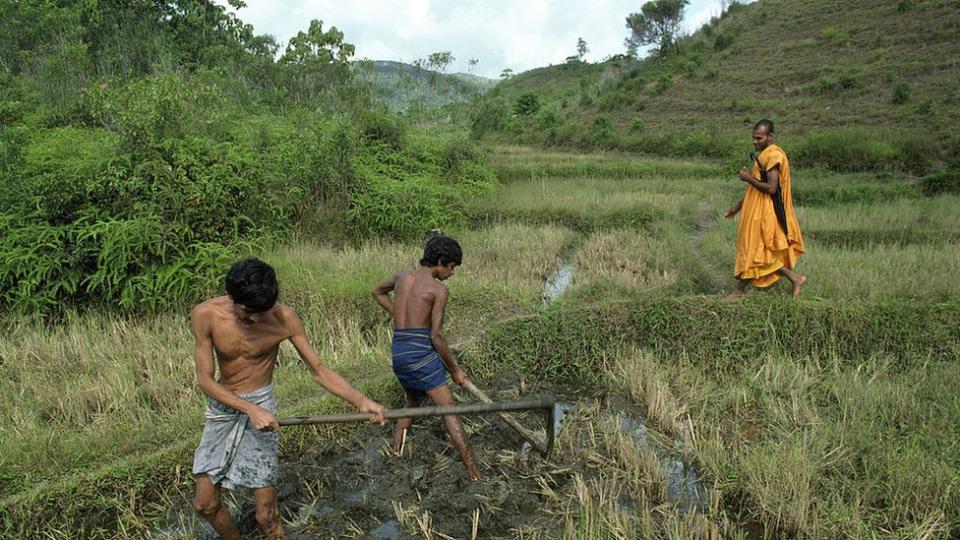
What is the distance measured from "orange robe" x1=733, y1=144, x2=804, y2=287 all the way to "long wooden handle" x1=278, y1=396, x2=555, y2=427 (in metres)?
3.21

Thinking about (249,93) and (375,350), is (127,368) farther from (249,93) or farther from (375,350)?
(249,93)

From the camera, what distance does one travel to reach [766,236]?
5.65 m

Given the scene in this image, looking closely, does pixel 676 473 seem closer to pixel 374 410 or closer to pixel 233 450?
pixel 374 410

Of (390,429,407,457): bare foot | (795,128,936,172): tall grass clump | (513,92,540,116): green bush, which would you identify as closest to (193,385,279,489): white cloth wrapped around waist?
(390,429,407,457): bare foot

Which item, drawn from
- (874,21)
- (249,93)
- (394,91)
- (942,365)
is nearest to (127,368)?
(942,365)

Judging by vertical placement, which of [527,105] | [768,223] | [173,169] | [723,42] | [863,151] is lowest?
[768,223]

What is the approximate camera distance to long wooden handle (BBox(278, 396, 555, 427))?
9.72 feet

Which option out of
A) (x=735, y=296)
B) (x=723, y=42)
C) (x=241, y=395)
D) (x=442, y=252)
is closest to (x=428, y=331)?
(x=442, y=252)

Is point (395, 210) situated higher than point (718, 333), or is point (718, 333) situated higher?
point (395, 210)

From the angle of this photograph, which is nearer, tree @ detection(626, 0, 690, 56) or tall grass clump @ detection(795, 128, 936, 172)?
tall grass clump @ detection(795, 128, 936, 172)

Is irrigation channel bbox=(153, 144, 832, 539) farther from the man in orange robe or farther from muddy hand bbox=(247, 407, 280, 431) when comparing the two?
the man in orange robe

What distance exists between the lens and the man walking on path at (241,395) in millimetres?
2785

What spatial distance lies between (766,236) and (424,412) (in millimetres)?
3994

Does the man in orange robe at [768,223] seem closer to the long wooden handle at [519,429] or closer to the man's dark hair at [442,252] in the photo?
the long wooden handle at [519,429]
